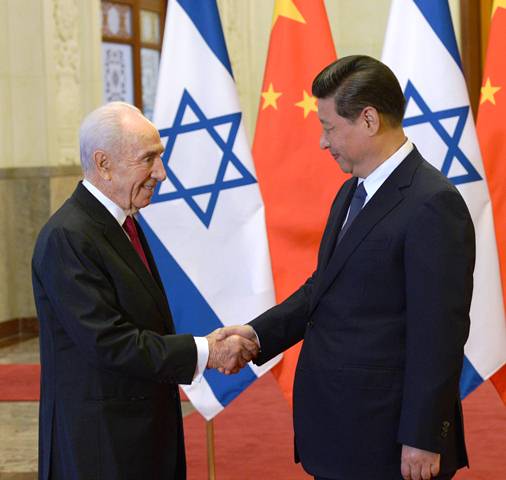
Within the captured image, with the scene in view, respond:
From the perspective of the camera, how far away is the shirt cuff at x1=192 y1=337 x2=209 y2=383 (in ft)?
9.72

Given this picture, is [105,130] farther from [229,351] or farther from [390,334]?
[390,334]

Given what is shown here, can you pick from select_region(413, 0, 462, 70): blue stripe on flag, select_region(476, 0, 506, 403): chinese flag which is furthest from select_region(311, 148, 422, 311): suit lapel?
select_region(476, 0, 506, 403): chinese flag

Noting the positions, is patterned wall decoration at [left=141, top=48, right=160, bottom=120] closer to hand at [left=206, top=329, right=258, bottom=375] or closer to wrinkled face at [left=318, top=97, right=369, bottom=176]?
hand at [left=206, top=329, right=258, bottom=375]

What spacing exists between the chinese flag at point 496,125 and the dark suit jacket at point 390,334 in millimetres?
2022

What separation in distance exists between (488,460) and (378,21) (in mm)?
4586

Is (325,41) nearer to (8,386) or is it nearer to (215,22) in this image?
(215,22)

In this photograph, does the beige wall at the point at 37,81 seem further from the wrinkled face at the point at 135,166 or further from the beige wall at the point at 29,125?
the wrinkled face at the point at 135,166

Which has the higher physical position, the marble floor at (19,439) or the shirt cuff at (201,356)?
the shirt cuff at (201,356)

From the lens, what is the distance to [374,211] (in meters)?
2.80

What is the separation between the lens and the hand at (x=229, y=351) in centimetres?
312

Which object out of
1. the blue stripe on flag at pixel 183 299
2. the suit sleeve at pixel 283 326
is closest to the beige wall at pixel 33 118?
the blue stripe on flag at pixel 183 299

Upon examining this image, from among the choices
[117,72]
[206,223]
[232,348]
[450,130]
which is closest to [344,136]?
[232,348]

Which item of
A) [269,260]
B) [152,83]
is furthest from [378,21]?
[269,260]

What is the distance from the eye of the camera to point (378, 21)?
880cm
